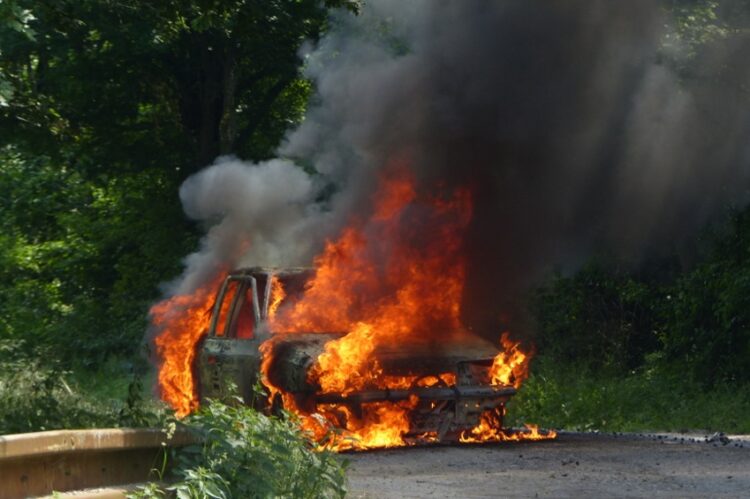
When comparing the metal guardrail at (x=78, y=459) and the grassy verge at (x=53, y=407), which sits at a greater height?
the grassy verge at (x=53, y=407)

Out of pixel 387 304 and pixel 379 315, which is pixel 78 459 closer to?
pixel 379 315

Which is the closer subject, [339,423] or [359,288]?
[339,423]

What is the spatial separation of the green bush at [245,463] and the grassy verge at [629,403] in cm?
980

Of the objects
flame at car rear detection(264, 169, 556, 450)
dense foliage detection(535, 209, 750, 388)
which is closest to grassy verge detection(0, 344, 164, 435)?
flame at car rear detection(264, 169, 556, 450)

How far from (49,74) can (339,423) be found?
14.6 meters

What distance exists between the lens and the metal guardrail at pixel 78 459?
A: 6.71m

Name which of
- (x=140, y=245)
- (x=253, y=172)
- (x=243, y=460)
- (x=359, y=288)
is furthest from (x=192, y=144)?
(x=243, y=460)

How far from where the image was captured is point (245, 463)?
8.21 metres

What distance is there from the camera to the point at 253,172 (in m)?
21.9

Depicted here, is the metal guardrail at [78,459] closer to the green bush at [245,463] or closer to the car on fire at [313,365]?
the green bush at [245,463]

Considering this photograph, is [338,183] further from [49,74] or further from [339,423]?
[49,74]

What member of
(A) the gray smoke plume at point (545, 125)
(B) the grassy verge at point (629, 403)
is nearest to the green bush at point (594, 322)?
(B) the grassy verge at point (629, 403)

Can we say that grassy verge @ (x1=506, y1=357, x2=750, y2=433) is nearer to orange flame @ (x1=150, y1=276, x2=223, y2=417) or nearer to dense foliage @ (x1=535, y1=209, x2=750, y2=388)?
dense foliage @ (x1=535, y1=209, x2=750, y2=388)

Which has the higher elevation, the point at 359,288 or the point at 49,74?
the point at 49,74
